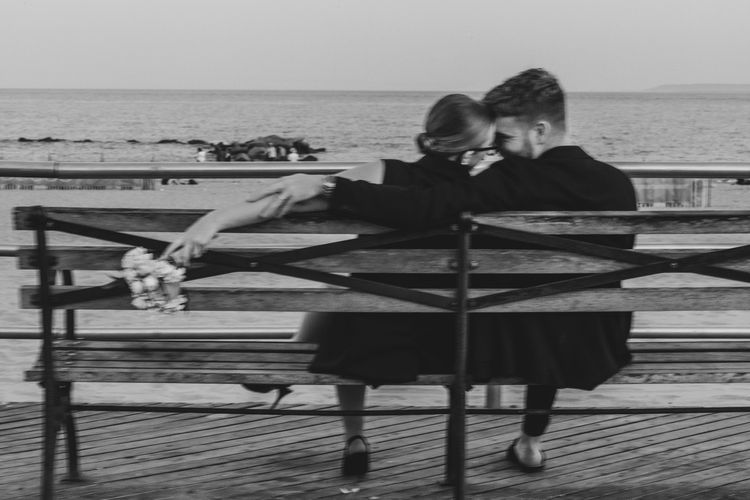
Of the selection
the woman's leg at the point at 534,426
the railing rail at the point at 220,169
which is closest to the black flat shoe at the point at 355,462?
the woman's leg at the point at 534,426

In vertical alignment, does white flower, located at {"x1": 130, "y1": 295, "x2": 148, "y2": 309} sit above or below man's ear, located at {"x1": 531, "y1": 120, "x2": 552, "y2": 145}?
below

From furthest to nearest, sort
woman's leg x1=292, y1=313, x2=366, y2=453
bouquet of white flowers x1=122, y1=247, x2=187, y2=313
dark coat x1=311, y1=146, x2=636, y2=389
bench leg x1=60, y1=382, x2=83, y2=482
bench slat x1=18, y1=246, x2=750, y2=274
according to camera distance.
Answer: woman's leg x1=292, y1=313, x2=366, y2=453
bench leg x1=60, y1=382, x2=83, y2=482
dark coat x1=311, y1=146, x2=636, y2=389
bench slat x1=18, y1=246, x2=750, y2=274
bouquet of white flowers x1=122, y1=247, x2=187, y2=313

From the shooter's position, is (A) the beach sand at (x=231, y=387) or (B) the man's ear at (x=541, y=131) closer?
(B) the man's ear at (x=541, y=131)

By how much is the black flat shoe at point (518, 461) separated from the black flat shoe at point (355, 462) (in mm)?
492

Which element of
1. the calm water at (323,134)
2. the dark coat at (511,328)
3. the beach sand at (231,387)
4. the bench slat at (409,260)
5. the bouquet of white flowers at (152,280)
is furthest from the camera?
the calm water at (323,134)

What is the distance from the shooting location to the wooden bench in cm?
265

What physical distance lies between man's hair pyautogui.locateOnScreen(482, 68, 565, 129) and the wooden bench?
37 cm

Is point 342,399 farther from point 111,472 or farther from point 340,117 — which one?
point 340,117

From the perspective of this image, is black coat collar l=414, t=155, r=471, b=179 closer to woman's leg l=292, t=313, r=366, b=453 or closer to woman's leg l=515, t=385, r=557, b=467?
woman's leg l=292, t=313, r=366, b=453

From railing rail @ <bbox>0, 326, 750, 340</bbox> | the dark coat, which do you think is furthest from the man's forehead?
railing rail @ <bbox>0, 326, 750, 340</bbox>

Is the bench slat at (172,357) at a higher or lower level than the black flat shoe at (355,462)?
higher

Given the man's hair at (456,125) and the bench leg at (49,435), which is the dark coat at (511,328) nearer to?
the man's hair at (456,125)

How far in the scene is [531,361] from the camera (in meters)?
2.83

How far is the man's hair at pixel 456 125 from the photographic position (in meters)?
2.83
